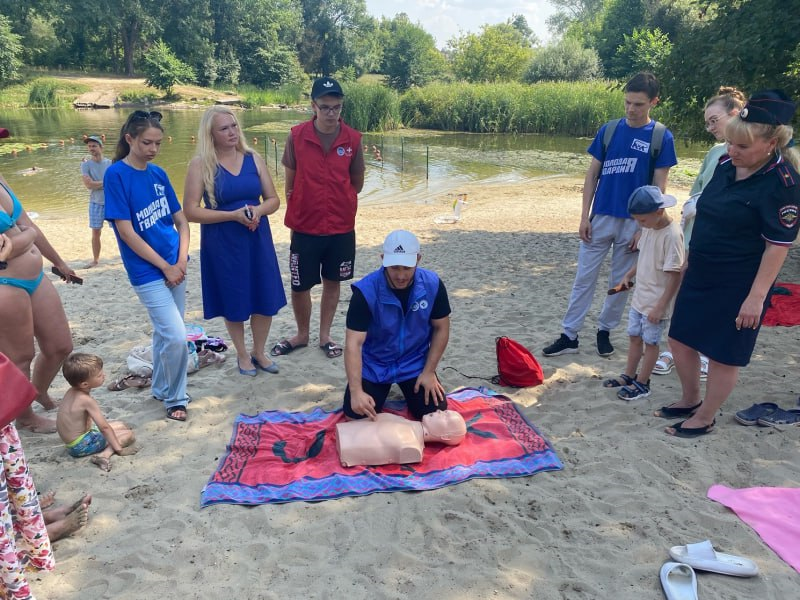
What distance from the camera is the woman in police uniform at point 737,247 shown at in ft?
10.0

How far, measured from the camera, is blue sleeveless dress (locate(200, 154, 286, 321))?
422 centimetres

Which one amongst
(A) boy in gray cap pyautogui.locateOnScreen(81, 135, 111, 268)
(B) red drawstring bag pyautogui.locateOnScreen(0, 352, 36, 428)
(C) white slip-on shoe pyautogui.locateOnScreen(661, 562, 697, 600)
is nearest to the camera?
(B) red drawstring bag pyautogui.locateOnScreen(0, 352, 36, 428)

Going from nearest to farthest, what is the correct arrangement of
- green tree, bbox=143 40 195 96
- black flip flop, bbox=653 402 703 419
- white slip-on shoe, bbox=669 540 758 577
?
white slip-on shoe, bbox=669 540 758 577, black flip flop, bbox=653 402 703 419, green tree, bbox=143 40 195 96

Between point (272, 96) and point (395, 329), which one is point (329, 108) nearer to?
point (395, 329)

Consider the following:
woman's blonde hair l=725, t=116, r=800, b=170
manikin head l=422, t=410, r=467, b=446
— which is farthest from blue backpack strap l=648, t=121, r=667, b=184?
manikin head l=422, t=410, r=467, b=446

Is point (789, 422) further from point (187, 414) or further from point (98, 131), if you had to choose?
point (98, 131)

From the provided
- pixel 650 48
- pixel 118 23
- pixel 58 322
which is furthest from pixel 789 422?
pixel 118 23

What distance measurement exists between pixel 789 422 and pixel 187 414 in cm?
400

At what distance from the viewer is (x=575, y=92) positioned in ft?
83.7

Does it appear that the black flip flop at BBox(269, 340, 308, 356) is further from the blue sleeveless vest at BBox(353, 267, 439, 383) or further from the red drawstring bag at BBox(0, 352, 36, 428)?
the red drawstring bag at BBox(0, 352, 36, 428)

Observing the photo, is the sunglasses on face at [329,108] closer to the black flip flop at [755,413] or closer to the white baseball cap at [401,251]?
the white baseball cap at [401,251]

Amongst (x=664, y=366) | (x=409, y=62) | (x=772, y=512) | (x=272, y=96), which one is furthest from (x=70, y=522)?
(x=409, y=62)

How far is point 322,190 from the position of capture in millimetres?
4656

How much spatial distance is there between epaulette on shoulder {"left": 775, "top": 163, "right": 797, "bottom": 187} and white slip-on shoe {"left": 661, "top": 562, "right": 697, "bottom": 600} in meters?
1.99
